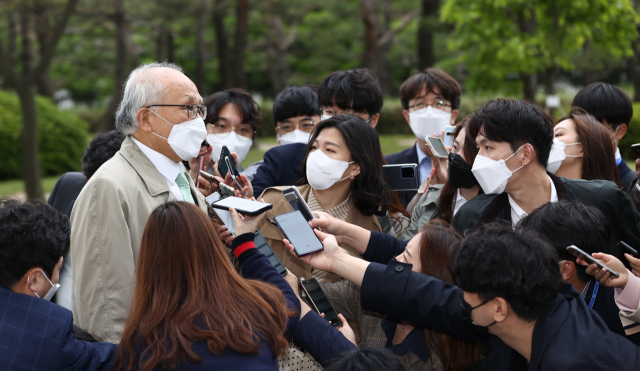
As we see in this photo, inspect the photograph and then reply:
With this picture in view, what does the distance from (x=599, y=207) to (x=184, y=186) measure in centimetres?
215

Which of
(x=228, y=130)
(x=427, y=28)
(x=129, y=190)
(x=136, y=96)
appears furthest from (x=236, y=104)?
(x=427, y=28)

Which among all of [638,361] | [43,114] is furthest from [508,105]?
[43,114]

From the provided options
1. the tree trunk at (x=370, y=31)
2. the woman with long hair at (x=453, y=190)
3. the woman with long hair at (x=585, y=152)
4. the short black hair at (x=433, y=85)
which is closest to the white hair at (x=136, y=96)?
the woman with long hair at (x=453, y=190)

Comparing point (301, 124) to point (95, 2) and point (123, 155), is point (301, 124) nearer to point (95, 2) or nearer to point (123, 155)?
point (123, 155)

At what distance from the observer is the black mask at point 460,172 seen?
343 centimetres

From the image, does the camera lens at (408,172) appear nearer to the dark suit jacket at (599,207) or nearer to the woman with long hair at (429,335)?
the dark suit jacket at (599,207)

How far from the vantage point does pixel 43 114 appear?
50.6 ft

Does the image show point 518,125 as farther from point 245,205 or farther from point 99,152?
point 99,152

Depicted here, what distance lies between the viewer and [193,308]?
2.08 m

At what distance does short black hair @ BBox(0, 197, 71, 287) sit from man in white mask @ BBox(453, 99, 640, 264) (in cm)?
198

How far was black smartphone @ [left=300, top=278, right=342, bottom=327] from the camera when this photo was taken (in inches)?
106

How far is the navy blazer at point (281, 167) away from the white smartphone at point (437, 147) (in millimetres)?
947

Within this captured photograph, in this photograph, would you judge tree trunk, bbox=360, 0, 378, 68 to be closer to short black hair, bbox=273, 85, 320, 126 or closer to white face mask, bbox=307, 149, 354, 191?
short black hair, bbox=273, 85, 320, 126

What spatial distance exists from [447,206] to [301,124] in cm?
157
